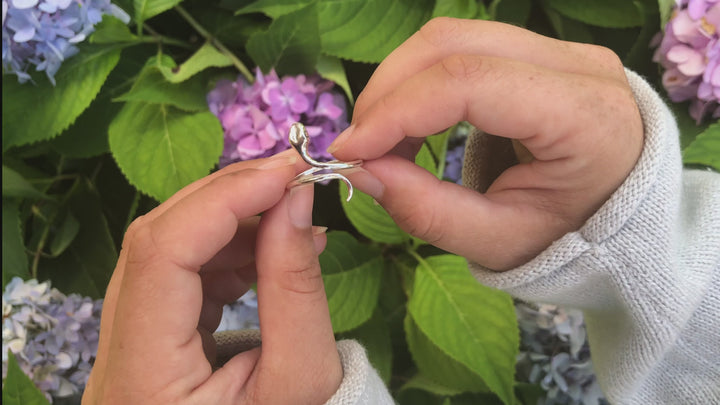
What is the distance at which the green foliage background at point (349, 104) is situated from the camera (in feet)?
2.16

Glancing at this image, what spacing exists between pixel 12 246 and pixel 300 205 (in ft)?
2.00

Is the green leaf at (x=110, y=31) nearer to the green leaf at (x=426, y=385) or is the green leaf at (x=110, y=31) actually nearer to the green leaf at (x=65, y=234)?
the green leaf at (x=65, y=234)

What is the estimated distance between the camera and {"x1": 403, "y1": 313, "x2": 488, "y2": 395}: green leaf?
0.72m

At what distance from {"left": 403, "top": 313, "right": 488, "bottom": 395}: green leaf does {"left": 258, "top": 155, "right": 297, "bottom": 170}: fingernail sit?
15.4 inches

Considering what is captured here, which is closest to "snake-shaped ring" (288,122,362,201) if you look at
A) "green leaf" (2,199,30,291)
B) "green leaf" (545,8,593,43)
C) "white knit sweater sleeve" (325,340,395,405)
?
"white knit sweater sleeve" (325,340,395,405)

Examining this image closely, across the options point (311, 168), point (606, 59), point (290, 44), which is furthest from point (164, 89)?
point (606, 59)

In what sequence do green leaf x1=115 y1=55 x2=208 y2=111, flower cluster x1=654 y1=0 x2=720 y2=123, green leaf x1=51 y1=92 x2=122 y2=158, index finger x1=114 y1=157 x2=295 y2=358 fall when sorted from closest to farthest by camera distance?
index finger x1=114 y1=157 x2=295 y2=358 → flower cluster x1=654 y1=0 x2=720 y2=123 → green leaf x1=115 y1=55 x2=208 y2=111 → green leaf x1=51 y1=92 x2=122 y2=158

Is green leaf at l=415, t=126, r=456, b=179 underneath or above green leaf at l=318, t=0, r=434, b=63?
underneath

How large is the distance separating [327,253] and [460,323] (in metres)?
0.17

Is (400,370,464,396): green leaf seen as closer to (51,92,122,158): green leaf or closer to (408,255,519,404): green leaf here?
(408,255,519,404): green leaf

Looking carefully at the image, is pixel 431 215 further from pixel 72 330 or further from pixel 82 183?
pixel 82 183

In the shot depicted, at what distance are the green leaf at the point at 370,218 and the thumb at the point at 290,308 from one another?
0.31 metres

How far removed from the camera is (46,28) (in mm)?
627

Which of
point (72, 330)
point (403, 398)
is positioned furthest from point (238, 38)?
point (403, 398)
